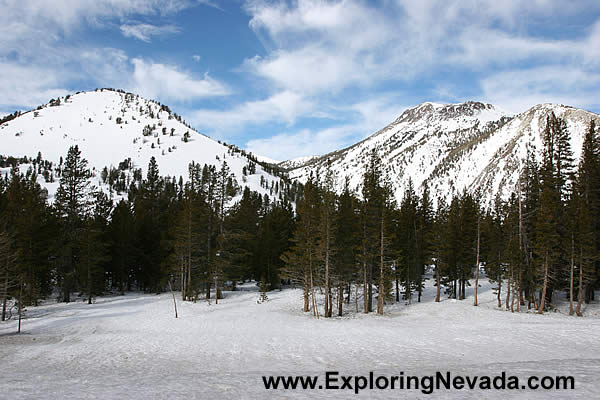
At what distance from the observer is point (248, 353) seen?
15.6 meters

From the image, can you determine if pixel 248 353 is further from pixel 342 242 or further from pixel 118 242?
pixel 118 242

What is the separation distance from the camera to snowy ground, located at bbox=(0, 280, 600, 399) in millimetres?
8922

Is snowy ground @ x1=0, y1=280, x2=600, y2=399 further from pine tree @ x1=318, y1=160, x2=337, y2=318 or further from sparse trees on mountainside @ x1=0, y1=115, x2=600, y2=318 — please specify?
pine tree @ x1=318, y1=160, x2=337, y2=318

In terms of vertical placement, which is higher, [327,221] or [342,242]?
[327,221]

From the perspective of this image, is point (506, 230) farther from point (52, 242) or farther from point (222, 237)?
point (52, 242)

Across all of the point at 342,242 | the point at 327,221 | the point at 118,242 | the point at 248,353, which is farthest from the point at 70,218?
the point at 248,353

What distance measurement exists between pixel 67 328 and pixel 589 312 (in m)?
43.7

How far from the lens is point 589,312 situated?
29.7 metres

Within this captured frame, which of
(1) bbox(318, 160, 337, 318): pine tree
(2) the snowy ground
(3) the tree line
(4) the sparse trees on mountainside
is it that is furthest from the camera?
(3) the tree line

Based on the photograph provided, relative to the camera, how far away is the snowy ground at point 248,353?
8922 millimetres

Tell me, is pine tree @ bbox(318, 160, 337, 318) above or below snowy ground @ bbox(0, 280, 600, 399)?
above

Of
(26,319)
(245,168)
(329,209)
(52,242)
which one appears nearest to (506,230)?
(329,209)

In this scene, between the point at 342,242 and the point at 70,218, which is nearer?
the point at 342,242

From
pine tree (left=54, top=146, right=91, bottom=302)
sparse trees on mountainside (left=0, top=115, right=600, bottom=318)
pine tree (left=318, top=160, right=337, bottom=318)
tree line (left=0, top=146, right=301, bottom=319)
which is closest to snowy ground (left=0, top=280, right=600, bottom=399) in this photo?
sparse trees on mountainside (left=0, top=115, right=600, bottom=318)
